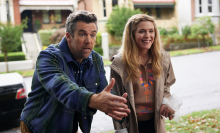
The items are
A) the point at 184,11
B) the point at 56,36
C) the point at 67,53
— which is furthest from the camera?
the point at 184,11

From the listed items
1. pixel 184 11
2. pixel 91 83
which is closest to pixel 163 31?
pixel 184 11

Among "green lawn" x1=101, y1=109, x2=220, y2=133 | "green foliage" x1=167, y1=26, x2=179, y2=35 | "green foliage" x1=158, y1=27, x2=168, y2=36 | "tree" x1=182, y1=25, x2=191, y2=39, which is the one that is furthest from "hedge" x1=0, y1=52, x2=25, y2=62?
"tree" x1=182, y1=25, x2=191, y2=39

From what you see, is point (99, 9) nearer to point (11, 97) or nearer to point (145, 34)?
point (11, 97)

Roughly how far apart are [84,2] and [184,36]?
13.8 meters

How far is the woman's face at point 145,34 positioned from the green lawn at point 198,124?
2.66 metres

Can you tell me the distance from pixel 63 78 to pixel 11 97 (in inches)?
162

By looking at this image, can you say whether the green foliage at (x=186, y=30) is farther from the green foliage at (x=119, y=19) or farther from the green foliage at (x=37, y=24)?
the green foliage at (x=37, y=24)

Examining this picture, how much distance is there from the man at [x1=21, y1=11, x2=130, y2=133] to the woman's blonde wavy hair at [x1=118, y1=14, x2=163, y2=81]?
0.57 meters

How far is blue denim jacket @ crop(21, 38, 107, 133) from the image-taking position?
1659 mm

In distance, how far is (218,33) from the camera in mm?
27438

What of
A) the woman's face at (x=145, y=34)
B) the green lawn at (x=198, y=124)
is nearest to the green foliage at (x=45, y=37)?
the green lawn at (x=198, y=124)

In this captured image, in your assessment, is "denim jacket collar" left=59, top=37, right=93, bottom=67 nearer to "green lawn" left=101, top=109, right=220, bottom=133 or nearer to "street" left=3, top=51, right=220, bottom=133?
"green lawn" left=101, top=109, right=220, bottom=133

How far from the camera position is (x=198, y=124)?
4902 mm

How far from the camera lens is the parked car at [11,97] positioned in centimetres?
518
